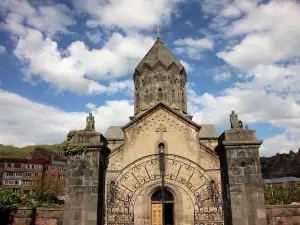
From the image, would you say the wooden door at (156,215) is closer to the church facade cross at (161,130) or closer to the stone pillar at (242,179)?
the church facade cross at (161,130)

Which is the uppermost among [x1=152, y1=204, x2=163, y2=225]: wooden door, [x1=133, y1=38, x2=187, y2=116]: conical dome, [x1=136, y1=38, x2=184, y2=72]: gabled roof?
[x1=136, y1=38, x2=184, y2=72]: gabled roof

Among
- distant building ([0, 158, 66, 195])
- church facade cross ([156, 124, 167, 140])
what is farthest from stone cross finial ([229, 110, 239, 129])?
distant building ([0, 158, 66, 195])

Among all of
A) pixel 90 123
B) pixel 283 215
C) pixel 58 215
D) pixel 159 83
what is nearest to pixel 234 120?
pixel 283 215

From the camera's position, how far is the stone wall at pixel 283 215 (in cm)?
870

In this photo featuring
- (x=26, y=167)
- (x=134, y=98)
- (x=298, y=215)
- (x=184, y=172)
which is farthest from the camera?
(x=26, y=167)

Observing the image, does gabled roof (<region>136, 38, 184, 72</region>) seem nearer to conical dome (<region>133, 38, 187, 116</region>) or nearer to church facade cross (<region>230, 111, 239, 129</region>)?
conical dome (<region>133, 38, 187, 116</region>)

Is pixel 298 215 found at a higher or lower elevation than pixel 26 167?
lower

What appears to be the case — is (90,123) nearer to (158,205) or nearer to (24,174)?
(158,205)

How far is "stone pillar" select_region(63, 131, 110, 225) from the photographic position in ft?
A: 25.6

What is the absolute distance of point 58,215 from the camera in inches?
359

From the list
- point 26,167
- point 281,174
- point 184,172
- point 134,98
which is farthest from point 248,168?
point 281,174

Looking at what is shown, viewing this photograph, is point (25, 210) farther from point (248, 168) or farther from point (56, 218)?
point (248, 168)

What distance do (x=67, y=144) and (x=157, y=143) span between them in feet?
39.4

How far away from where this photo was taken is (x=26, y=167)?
75562 mm
